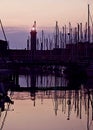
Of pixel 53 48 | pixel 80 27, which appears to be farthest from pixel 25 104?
pixel 53 48

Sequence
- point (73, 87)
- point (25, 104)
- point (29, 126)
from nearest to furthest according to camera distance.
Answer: point (29, 126), point (25, 104), point (73, 87)

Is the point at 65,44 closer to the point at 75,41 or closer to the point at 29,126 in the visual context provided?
the point at 75,41

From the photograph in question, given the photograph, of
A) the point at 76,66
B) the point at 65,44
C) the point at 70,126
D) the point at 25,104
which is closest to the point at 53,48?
the point at 65,44

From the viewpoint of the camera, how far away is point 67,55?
80500 mm

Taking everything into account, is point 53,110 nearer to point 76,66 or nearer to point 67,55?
point 76,66

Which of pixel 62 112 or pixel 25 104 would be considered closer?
pixel 62 112

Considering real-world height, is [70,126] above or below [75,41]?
below

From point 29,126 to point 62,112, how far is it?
550cm

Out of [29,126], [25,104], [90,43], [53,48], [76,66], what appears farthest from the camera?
[53,48]

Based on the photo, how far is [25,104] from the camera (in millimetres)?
31984

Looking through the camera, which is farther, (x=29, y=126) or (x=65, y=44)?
(x=65, y=44)

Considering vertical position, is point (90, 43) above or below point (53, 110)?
above

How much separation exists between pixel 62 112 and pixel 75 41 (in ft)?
162

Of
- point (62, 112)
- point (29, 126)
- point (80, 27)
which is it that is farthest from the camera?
point (80, 27)
